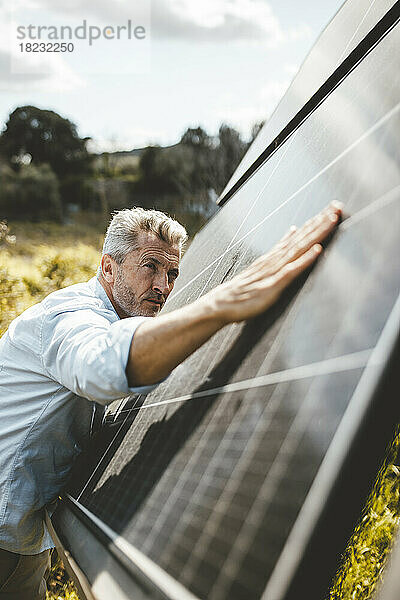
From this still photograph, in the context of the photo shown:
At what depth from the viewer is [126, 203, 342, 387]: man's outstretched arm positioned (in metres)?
1.62

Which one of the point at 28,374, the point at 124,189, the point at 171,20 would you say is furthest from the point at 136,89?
the point at 28,374

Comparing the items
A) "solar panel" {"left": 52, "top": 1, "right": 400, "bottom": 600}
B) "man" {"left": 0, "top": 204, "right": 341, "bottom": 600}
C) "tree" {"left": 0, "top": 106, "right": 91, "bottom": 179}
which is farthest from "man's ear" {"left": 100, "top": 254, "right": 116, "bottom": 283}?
"tree" {"left": 0, "top": 106, "right": 91, "bottom": 179}

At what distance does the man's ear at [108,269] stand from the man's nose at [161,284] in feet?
0.84

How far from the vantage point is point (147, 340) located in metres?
1.79

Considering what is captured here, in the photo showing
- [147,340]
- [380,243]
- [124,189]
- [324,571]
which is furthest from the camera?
[124,189]

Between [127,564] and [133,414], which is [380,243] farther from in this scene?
[133,414]

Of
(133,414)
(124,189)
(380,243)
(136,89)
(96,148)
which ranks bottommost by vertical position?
(133,414)

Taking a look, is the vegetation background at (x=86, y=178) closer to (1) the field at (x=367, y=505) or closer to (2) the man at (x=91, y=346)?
(1) the field at (x=367, y=505)

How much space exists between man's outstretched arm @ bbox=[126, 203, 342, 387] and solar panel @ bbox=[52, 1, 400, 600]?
5cm

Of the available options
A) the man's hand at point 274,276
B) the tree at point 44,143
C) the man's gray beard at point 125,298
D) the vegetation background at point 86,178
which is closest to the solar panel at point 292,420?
the man's hand at point 274,276

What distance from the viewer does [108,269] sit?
328 cm

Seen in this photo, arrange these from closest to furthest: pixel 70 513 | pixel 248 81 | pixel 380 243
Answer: pixel 380 243 < pixel 70 513 < pixel 248 81

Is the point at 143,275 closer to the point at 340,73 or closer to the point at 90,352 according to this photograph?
the point at 90,352

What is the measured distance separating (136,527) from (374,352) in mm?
914
